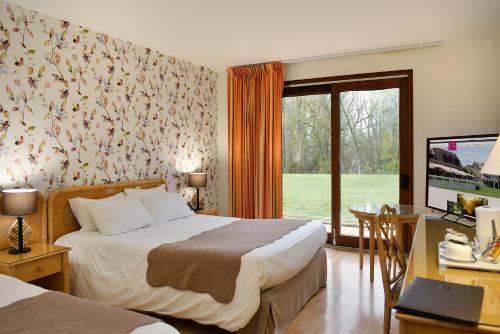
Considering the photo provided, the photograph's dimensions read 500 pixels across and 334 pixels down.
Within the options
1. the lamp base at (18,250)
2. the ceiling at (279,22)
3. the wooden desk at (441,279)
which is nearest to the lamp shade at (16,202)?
Answer: the lamp base at (18,250)

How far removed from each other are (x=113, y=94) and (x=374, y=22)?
2669 mm

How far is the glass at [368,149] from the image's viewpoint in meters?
4.56

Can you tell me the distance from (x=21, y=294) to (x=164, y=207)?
78.9 inches

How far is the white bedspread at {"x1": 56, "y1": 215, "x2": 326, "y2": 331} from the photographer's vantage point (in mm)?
2414

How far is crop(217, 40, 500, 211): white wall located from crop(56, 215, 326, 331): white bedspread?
193 centimetres

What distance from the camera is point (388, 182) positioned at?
4.59 metres

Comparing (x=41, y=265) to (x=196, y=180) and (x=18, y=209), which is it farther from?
(x=196, y=180)

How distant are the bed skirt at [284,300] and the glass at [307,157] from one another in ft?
5.54

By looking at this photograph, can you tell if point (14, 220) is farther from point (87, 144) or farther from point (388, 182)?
point (388, 182)

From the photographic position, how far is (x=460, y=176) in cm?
265

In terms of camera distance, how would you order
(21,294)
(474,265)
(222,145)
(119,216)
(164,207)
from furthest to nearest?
1. (222,145)
2. (164,207)
3. (119,216)
4. (21,294)
5. (474,265)

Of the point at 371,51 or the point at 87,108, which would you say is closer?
the point at 87,108

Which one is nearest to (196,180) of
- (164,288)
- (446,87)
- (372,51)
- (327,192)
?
(327,192)

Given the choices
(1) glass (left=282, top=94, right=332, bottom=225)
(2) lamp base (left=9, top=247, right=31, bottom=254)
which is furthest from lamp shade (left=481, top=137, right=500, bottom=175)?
(1) glass (left=282, top=94, right=332, bottom=225)
